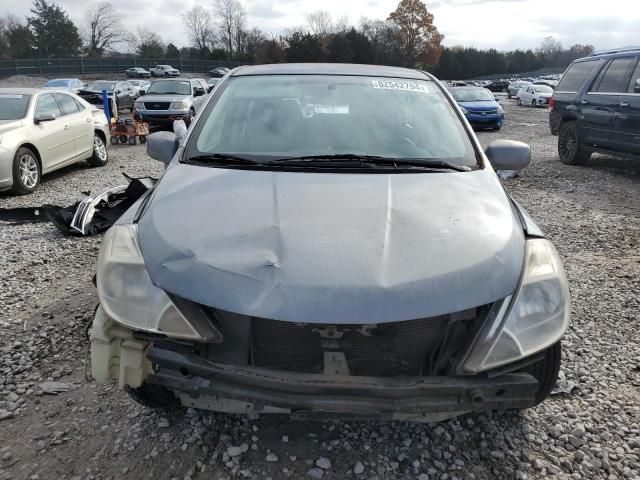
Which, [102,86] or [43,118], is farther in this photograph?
[102,86]

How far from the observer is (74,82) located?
2608cm

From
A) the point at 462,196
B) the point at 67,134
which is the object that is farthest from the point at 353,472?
the point at 67,134

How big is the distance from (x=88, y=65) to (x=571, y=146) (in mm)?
55669

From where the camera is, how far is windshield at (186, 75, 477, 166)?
113 inches

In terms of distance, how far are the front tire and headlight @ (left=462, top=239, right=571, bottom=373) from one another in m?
9.30

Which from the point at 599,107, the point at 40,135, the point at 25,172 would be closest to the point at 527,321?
the point at 25,172

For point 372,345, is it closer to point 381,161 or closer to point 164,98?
point 381,161

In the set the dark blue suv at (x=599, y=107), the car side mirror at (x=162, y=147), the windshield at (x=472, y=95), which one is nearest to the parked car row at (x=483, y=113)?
the windshield at (x=472, y=95)

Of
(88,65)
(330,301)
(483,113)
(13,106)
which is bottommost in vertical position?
(483,113)

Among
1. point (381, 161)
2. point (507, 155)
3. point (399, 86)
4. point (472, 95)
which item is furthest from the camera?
point (472, 95)

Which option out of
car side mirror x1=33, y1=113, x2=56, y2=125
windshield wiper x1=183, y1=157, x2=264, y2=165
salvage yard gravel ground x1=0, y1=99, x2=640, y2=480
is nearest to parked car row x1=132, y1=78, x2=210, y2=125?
car side mirror x1=33, y1=113, x2=56, y2=125

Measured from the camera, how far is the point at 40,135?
766cm

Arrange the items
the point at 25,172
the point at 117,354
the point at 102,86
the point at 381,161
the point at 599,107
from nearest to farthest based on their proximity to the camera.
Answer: the point at 117,354 < the point at 381,161 < the point at 25,172 < the point at 599,107 < the point at 102,86

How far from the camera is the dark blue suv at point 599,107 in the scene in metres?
8.02
